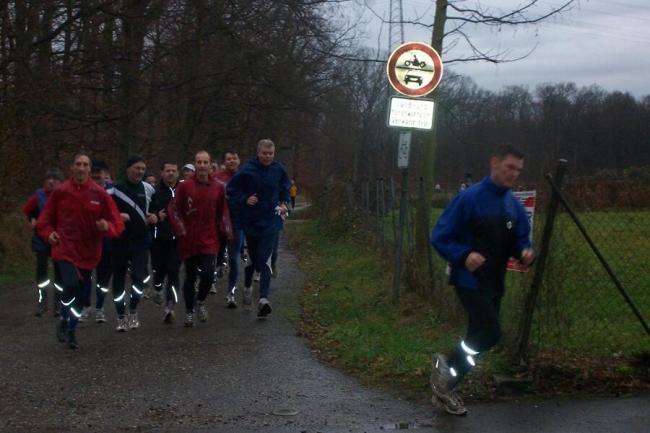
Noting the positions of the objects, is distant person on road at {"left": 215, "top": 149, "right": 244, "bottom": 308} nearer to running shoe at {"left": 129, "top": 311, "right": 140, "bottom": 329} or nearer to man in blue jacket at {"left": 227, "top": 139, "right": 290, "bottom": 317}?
man in blue jacket at {"left": 227, "top": 139, "right": 290, "bottom": 317}

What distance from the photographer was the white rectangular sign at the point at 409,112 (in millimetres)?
9992

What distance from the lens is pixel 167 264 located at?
11.3 metres

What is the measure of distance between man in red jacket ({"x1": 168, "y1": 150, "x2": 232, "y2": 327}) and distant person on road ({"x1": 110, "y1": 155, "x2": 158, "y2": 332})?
0.40 meters

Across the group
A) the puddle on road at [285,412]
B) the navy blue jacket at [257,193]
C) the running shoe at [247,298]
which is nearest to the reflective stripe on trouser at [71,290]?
the navy blue jacket at [257,193]

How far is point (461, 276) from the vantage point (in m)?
6.54

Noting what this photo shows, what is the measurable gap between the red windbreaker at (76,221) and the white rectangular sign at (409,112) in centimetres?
309

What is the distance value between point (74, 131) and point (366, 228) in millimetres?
7815

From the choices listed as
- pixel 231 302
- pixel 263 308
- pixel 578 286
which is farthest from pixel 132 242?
pixel 578 286

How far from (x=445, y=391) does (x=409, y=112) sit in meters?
4.11

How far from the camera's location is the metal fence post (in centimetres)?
724

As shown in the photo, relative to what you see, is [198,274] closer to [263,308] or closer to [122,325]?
[263,308]

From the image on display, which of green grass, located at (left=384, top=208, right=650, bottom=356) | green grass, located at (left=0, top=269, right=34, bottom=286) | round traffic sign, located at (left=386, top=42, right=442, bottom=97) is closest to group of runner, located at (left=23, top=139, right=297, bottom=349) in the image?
round traffic sign, located at (left=386, top=42, right=442, bottom=97)

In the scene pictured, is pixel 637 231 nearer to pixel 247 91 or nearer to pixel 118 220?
pixel 118 220

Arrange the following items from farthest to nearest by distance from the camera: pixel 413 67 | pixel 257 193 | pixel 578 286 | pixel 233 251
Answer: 1. pixel 233 251
2. pixel 257 193
3. pixel 413 67
4. pixel 578 286
